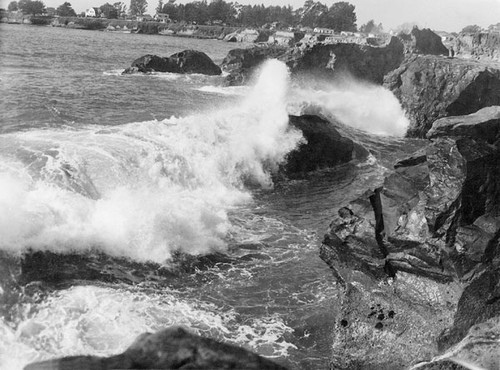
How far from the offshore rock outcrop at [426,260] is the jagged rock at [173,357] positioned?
18.1 feet

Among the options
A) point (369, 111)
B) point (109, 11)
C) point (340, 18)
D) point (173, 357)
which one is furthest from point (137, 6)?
point (173, 357)

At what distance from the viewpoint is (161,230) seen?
11727 millimetres

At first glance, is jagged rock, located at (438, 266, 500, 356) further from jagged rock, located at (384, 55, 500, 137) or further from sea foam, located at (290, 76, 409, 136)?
jagged rock, located at (384, 55, 500, 137)

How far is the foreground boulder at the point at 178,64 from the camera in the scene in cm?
4266

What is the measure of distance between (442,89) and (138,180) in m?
19.4

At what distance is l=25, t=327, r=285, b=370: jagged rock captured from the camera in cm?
265

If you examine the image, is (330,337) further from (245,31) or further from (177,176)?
(245,31)

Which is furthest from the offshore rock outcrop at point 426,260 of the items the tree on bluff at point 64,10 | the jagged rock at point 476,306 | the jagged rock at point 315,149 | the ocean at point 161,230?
the tree on bluff at point 64,10

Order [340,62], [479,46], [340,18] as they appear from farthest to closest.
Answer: [340,18] < [479,46] < [340,62]

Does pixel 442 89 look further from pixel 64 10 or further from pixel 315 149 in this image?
pixel 64 10

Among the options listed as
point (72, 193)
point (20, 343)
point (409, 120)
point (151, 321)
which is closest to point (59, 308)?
point (20, 343)

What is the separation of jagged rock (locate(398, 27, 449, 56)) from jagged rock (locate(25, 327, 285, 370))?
164 feet

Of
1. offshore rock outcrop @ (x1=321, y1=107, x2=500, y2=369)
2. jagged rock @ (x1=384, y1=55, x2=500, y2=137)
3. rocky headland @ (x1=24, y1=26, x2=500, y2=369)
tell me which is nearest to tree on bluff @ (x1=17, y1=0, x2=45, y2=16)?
jagged rock @ (x1=384, y1=55, x2=500, y2=137)

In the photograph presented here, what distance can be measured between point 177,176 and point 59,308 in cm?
759
